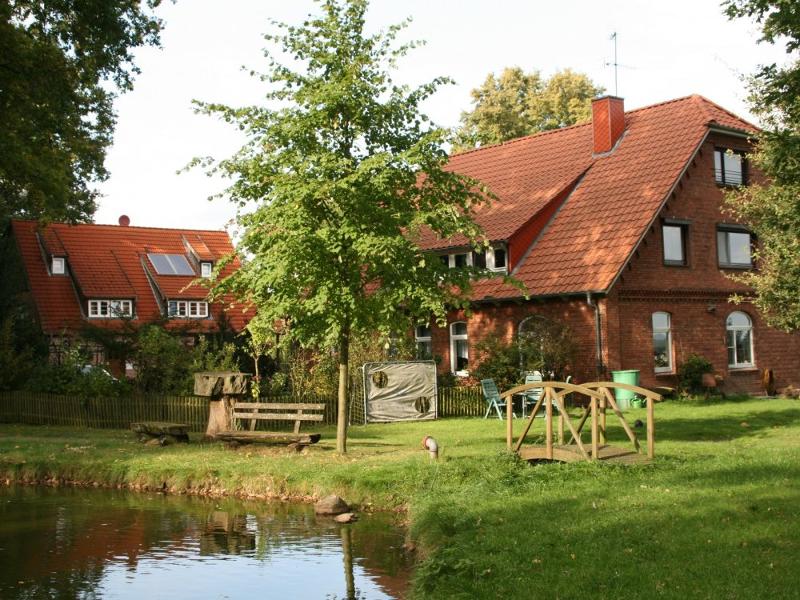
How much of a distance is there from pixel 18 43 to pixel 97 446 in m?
10.7

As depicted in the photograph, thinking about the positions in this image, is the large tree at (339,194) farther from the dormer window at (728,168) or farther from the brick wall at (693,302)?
the dormer window at (728,168)

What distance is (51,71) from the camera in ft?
85.5

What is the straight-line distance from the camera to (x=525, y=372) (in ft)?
96.0

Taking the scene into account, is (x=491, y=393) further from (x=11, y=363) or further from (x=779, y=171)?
(x=11, y=363)

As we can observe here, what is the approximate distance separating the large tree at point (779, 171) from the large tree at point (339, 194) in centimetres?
561

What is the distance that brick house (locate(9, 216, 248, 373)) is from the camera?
141 ft

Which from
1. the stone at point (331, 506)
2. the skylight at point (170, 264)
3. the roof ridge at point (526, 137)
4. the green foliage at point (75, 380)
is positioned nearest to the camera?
the stone at point (331, 506)

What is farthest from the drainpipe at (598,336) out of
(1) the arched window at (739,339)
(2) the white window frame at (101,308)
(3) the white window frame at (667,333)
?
(2) the white window frame at (101,308)

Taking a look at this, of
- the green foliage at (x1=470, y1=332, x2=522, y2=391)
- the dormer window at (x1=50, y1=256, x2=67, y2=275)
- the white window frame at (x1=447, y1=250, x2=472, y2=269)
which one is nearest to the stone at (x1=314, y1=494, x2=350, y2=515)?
the green foliage at (x1=470, y1=332, x2=522, y2=391)

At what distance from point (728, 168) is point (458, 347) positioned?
36.5 ft

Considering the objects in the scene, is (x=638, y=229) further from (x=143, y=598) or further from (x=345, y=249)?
(x=143, y=598)

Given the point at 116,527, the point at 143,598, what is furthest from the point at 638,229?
the point at 143,598

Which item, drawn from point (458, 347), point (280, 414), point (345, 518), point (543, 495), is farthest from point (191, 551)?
point (458, 347)

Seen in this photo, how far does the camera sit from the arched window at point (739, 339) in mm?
33969
